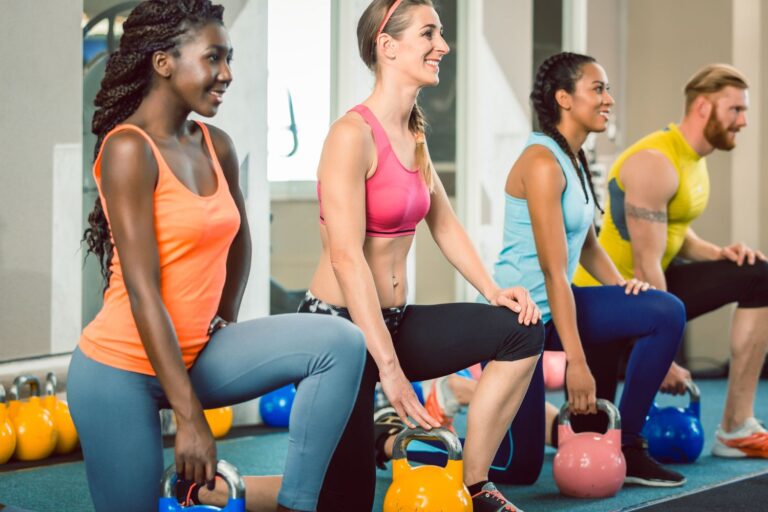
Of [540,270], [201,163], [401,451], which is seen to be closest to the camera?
[201,163]

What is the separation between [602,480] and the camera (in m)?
2.93

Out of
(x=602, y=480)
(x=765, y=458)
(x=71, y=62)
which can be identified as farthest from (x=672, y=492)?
(x=71, y=62)

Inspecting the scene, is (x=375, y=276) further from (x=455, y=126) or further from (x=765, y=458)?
(x=455, y=126)

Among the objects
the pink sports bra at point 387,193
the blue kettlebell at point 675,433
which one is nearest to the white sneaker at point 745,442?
the blue kettlebell at point 675,433

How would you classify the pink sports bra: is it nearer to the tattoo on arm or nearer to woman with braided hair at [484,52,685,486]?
woman with braided hair at [484,52,685,486]

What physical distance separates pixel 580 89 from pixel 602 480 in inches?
46.2

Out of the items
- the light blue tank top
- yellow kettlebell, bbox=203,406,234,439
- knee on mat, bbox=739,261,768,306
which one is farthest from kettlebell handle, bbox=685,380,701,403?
yellow kettlebell, bbox=203,406,234,439

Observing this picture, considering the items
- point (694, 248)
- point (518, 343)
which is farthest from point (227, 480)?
point (694, 248)

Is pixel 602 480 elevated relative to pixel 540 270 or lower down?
lower down

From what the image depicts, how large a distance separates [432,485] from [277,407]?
210 centimetres

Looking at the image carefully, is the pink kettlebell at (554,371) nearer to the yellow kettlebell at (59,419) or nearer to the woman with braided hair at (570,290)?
the woman with braided hair at (570,290)

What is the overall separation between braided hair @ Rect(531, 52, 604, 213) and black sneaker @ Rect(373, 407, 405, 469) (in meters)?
0.90

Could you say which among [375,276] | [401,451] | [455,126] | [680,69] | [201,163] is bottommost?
[401,451]

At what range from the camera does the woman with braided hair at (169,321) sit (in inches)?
73.7
